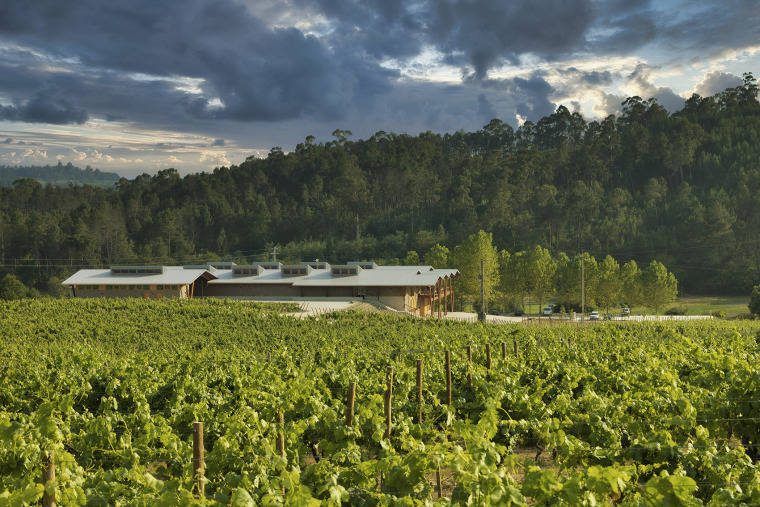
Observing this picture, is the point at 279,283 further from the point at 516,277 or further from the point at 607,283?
the point at 607,283

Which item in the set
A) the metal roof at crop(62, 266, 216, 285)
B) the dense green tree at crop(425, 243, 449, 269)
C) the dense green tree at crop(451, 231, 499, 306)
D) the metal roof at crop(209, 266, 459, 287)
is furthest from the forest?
the metal roof at crop(62, 266, 216, 285)

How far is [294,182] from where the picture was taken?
318 ft

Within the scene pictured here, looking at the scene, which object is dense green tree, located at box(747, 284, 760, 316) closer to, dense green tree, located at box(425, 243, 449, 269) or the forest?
the forest

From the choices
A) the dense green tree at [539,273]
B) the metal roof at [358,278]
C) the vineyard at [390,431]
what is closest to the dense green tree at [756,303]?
the dense green tree at [539,273]

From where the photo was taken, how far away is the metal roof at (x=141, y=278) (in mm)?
38562

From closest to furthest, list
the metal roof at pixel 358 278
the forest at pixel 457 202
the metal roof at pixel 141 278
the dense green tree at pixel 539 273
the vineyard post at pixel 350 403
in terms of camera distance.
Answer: the vineyard post at pixel 350 403 → the metal roof at pixel 358 278 → the metal roof at pixel 141 278 → the dense green tree at pixel 539 273 → the forest at pixel 457 202

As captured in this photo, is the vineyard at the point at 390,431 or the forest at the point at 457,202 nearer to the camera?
the vineyard at the point at 390,431

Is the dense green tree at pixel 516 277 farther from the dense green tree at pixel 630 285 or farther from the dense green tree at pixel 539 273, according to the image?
the dense green tree at pixel 630 285

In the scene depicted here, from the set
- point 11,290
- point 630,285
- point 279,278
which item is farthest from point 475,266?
point 11,290

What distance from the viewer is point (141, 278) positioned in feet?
130

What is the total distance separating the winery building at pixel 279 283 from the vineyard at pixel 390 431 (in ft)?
66.9

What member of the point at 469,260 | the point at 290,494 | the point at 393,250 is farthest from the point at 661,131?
the point at 290,494

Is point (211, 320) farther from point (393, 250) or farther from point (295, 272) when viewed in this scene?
point (393, 250)

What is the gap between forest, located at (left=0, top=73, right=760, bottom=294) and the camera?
217 ft
